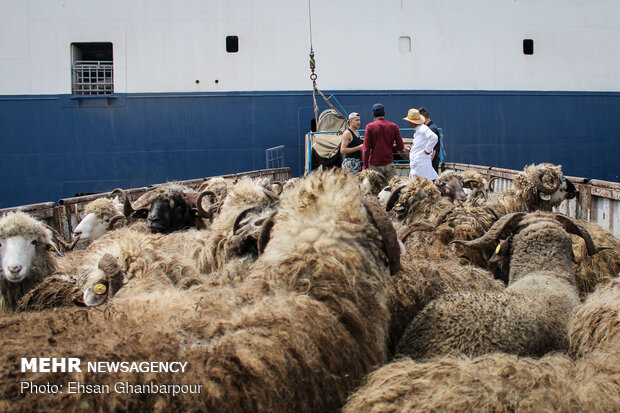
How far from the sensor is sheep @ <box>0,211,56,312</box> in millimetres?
3406

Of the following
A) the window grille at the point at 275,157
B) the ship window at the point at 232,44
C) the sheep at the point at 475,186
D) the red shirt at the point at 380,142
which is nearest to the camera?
the red shirt at the point at 380,142

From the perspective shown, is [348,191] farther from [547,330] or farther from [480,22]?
[480,22]

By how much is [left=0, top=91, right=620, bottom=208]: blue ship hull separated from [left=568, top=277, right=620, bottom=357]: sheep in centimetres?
1529

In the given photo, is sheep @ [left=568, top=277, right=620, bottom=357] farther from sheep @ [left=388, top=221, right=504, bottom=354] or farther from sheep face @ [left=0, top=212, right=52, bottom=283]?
sheep face @ [left=0, top=212, right=52, bottom=283]

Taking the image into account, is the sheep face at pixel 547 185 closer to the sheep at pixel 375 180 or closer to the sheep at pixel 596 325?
the sheep at pixel 375 180

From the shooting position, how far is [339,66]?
1769 cm

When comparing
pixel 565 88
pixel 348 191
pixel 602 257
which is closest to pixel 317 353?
pixel 348 191

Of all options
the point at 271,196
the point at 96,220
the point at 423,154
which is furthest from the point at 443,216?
the point at 96,220

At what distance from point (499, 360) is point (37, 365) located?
4.50ft

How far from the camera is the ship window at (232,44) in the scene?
17.4m

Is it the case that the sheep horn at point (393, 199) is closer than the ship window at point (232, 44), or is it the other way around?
the sheep horn at point (393, 199)

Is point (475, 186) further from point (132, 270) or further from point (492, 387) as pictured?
point (492, 387)

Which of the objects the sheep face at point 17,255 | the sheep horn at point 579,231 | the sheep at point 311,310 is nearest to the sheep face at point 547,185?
the sheep horn at point 579,231

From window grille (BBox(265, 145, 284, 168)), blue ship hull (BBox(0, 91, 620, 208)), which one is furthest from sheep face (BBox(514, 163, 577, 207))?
blue ship hull (BBox(0, 91, 620, 208))
